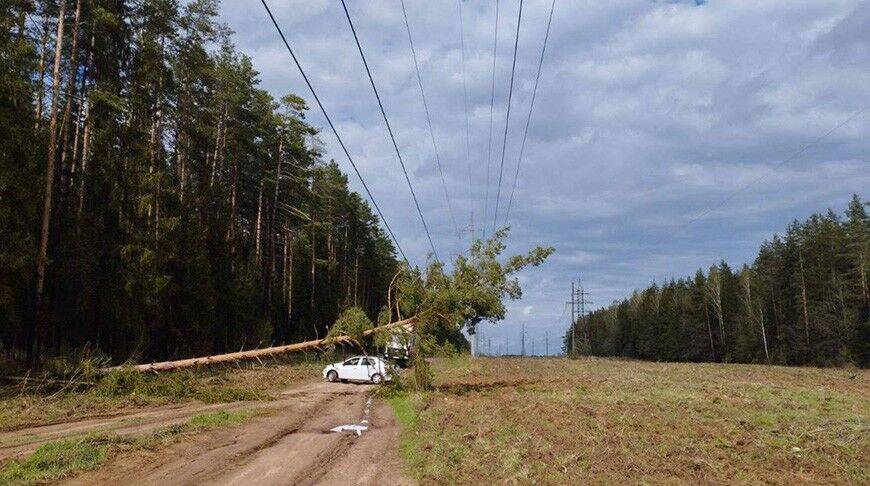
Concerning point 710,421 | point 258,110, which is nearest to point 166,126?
point 258,110

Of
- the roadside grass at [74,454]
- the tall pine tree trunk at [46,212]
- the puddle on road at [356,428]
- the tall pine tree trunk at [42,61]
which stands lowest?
the puddle on road at [356,428]

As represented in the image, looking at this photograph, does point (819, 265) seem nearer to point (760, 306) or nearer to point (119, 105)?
point (760, 306)

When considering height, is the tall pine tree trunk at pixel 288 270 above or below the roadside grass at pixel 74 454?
above

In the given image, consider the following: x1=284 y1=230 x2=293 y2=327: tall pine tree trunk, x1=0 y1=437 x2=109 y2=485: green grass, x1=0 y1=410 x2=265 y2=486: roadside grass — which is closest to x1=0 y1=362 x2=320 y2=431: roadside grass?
x1=0 y1=410 x2=265 y2=486: roadside grass

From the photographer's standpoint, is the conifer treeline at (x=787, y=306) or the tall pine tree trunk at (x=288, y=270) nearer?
the tall pine tree trunk at (x=288, y=270)

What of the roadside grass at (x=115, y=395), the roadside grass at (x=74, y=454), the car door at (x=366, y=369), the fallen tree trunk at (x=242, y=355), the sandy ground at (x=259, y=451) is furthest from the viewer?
the car door at (x=366, y=369)

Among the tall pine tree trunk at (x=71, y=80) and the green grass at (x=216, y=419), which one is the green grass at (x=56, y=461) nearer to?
the green grass at (x=216, y=419)

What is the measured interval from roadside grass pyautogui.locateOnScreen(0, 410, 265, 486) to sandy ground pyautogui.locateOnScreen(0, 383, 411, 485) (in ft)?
0.93

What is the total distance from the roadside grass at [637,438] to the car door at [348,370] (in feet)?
29.3

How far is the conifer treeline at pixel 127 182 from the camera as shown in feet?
69.7

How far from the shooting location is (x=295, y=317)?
55750 millimetres

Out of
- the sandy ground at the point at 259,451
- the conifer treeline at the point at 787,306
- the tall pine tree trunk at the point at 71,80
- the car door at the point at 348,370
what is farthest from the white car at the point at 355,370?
the conifer treeline at the point at 787,306

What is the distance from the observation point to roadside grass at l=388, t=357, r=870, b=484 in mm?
10062

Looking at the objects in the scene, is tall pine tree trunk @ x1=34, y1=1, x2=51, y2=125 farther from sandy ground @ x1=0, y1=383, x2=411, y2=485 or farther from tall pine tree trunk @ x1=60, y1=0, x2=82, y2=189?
sandy ground @ x1=0, y1=383, x2=411, y2=485
